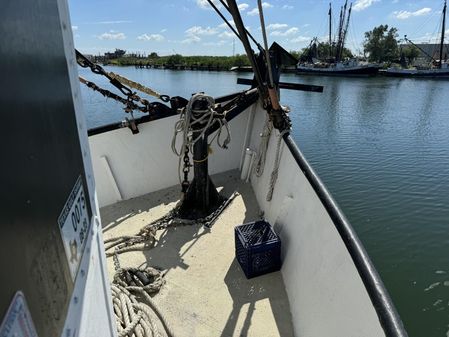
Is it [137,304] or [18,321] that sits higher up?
[18,321]

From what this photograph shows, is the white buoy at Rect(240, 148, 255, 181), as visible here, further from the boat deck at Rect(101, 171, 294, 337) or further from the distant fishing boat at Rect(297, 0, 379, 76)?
the distant fishing boat at Rect(297, 0, 379, 76)

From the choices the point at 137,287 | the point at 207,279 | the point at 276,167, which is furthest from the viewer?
the point at 276,167

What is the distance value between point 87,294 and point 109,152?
378 centimetres

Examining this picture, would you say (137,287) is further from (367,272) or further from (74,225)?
(74,225)

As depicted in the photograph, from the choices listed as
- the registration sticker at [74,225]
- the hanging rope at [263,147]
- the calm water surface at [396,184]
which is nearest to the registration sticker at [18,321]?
the registration sticker at [74,225]

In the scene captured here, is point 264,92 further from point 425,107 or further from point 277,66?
point 425,107

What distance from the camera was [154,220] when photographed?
167 inches

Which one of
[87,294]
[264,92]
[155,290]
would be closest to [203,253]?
[155,290]

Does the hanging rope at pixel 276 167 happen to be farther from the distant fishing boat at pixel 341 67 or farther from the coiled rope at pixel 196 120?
the distant fishing boat at pixel 341 67

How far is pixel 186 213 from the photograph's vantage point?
14.1 feet

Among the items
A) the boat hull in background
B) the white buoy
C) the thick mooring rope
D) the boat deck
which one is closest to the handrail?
the boat deck

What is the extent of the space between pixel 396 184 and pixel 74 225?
30.0ft

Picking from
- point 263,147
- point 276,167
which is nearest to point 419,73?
point 263,147

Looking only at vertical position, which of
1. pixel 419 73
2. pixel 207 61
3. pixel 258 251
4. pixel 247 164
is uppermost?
pixel 207 61
